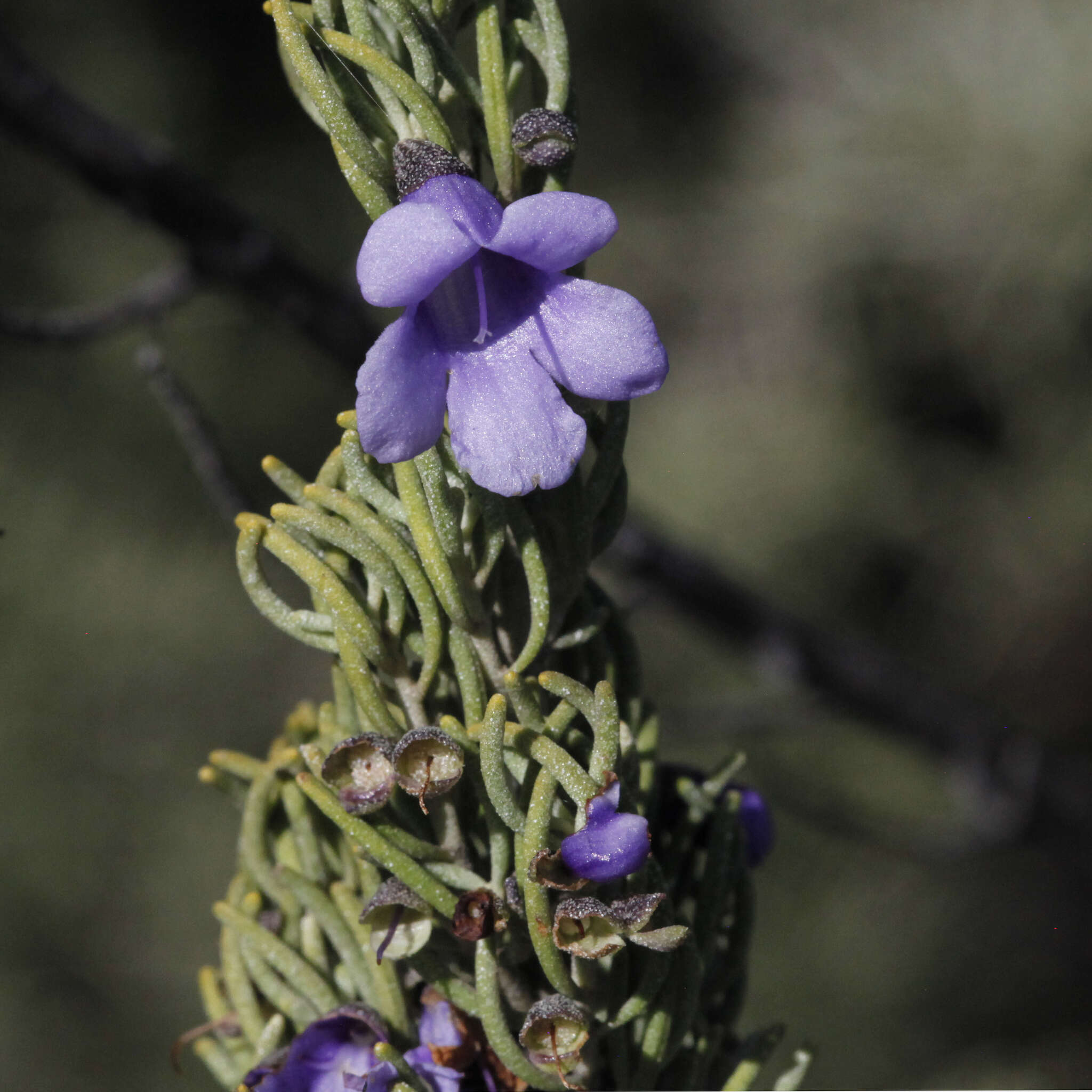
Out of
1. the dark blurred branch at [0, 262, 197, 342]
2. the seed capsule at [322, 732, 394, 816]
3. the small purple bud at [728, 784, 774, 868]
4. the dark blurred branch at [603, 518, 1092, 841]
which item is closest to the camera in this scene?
the seed capsule at [322, 732, 394, 816]

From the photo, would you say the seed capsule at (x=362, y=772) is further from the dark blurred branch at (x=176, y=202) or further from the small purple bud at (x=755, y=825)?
the dark blurred branch at (x=176, y=202)

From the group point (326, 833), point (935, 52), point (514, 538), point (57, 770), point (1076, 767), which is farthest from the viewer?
point (57, 770)

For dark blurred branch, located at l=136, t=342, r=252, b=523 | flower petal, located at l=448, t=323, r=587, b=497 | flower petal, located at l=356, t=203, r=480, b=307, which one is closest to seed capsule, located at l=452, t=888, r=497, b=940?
flower petal, located at l=448, t=323, r=587, b=497

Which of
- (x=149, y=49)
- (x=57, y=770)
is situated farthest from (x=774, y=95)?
(x=57, y=770)

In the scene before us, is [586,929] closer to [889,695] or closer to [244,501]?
[244,501]

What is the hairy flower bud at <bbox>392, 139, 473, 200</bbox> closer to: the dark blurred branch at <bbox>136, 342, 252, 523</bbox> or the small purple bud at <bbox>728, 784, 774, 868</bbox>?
the small purple bud at <bbox>728, 784, 774, 868</bbox>

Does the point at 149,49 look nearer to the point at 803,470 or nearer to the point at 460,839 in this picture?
the point at 803,470
